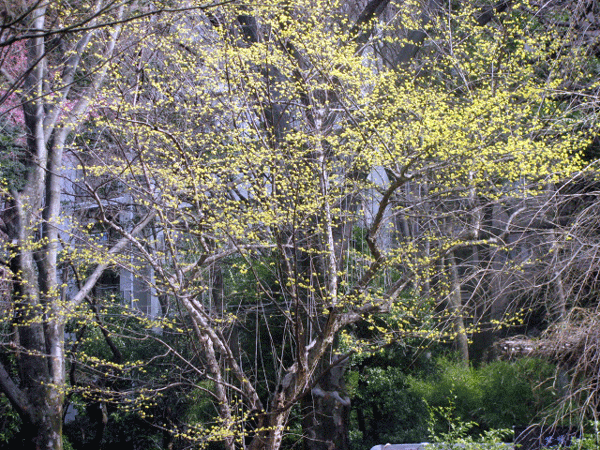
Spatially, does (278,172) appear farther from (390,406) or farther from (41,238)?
(390,406)

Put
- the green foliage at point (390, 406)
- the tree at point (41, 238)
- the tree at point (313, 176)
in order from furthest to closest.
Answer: the green foliage at point (390, 406), the tree at point (41, 238), the tree at point (313, 176)

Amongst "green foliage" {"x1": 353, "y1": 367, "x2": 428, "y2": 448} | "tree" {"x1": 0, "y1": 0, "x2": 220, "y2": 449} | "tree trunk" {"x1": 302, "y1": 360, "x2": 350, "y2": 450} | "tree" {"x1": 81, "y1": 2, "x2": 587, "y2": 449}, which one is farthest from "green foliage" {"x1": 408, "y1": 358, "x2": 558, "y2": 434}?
"tree" {"x1": 0, "y1": 0, "x2": 220, "y2": 449}

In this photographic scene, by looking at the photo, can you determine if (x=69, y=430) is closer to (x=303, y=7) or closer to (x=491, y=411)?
(x=491, y=411)

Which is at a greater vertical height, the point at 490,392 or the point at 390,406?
the point at 490,392

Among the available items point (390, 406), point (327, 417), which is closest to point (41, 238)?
point (327, 417)

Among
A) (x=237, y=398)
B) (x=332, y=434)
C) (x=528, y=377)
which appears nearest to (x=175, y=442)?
(x=237, y=398)

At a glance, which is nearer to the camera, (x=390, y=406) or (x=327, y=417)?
(x=327, y=417)

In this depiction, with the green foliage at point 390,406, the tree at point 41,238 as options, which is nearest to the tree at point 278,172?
the tree at point 41,238

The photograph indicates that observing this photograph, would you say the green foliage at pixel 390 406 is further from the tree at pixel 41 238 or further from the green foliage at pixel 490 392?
the tree at pixel 41 238

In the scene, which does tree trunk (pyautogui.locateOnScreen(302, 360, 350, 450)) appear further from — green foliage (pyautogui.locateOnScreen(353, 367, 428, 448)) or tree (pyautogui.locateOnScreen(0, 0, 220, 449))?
tree (pyautogui.locateOnScreen(0, 0, 220, 449))

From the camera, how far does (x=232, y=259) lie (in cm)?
899

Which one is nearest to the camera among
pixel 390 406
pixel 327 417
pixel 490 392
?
pixel 327 417

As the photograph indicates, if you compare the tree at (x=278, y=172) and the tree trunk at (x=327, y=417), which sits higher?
the tree at (x=278, y=172)

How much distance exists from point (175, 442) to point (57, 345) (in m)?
2.81
